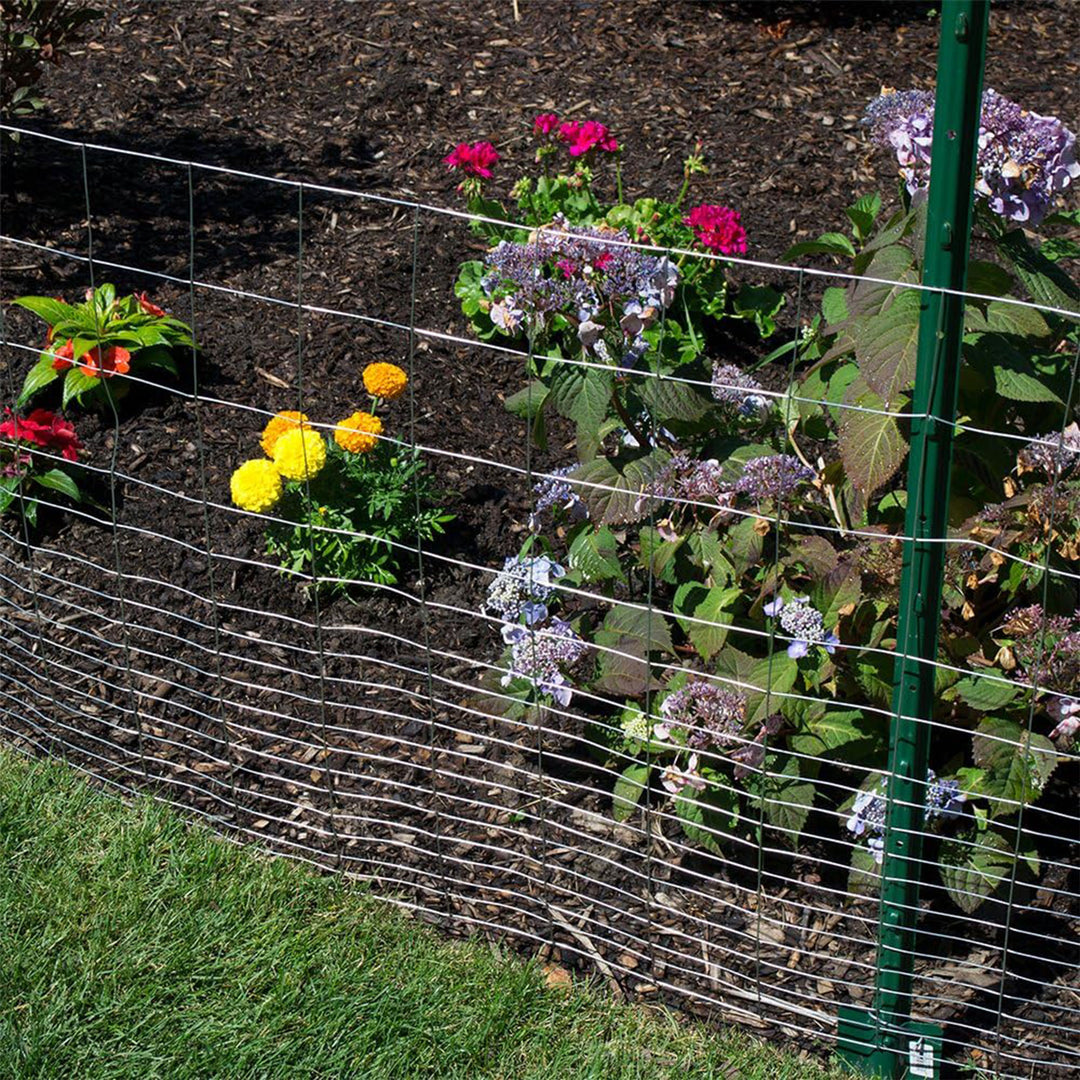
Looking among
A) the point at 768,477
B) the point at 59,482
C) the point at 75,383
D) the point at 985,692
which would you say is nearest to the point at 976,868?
the point at 985,692

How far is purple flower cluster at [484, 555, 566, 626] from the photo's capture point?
2926 millimetres

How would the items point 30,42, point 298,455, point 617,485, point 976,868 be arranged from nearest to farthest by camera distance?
point 976,868, point 617,485, point 298,455, point 30,42

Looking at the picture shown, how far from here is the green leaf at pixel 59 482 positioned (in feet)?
12.0

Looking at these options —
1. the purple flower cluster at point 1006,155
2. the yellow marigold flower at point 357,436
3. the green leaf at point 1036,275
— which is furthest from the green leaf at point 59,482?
the green leaf at point 1036,275

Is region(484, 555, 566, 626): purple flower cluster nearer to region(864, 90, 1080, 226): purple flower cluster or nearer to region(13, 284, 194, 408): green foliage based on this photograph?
region(864, 90, 1080, 226): purple flower cluster

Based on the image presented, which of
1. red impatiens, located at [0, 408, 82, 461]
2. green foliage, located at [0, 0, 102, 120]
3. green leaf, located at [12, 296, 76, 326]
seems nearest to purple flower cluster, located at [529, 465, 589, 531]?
red impatiens, located at [0, 408, 82, 461]

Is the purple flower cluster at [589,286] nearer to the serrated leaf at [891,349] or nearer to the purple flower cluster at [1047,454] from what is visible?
the serrated leaf at [891,349]

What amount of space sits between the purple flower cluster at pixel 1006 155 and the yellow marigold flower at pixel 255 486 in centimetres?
153

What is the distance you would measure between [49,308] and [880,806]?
2602 mm

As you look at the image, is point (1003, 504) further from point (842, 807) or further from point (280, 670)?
point (280, 670)

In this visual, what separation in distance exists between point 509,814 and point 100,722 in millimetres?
944

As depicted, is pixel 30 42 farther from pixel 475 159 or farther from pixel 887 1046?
pixel 887 1046

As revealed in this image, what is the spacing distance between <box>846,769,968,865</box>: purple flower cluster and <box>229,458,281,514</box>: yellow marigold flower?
1.45 meters

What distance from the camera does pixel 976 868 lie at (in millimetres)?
2715
